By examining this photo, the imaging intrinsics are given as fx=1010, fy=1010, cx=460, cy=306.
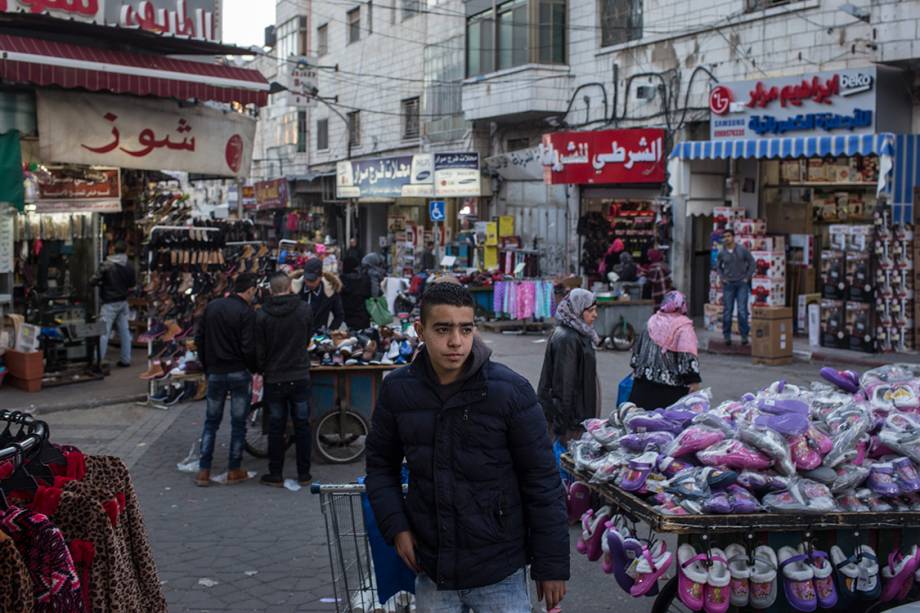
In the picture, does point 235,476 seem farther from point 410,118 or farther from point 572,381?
point 410,118

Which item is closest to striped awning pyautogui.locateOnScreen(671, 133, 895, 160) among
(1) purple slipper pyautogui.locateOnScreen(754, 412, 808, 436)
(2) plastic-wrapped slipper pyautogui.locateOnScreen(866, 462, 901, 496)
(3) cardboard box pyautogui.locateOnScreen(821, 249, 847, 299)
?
(3) cardboard box pyautogui.locateOnScreen(821, 249, 847, 299)

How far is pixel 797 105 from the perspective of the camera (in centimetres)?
1755

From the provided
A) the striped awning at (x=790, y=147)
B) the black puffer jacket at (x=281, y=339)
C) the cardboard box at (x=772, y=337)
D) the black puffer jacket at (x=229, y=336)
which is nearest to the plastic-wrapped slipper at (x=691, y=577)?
the black puffer jacket at (x=281, y=339)

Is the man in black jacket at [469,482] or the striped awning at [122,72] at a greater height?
the striped awning at [122,72]

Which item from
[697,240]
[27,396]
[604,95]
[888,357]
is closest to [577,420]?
[27,396]

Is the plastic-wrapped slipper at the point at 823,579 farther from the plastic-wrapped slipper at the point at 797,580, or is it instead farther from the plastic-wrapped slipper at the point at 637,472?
the plastic-wrapped slipper at the point at 637,472

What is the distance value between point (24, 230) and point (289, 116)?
31.0 meters

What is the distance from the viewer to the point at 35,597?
3.78m

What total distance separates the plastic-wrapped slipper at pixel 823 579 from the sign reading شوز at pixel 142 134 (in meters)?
10.5

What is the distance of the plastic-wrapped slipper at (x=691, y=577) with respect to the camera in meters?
4.62

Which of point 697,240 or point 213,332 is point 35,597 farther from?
point 697,240

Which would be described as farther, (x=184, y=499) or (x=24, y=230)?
(x=24, y=230)

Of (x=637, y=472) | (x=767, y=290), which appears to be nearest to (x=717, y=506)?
(x=637, y=472)

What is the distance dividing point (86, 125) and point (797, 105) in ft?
38.4
